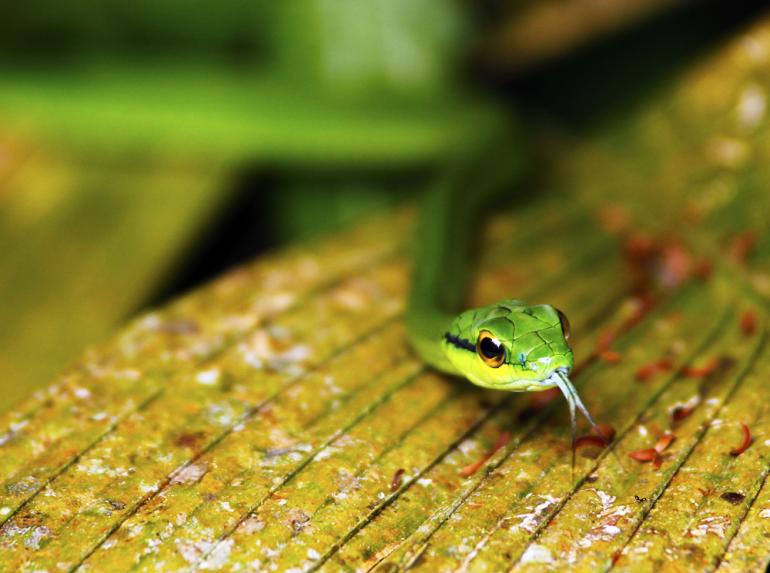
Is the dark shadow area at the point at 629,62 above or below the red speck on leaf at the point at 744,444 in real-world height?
above

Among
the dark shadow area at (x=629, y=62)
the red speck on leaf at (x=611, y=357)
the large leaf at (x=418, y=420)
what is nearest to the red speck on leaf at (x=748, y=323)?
the large leaf at (x=418, y=420)

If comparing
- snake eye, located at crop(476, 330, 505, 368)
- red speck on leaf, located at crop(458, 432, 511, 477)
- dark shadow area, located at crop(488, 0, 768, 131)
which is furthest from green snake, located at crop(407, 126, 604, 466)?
dark shadow area, located at crop(488, 0, 768, 131)

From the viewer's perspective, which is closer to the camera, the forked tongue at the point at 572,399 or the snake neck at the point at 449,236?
the forked tongue at the point at 572,399

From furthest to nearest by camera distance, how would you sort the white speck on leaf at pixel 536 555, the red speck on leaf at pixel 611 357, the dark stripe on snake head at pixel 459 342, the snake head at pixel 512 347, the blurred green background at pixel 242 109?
1. the blurred green background at pixel 242 109
2. the red speck on leaf at pixel 611 357
3. the dark stripe on snake head at pixel 459 342
4. the snake head at pixel 512 347
5. the white speck on leaf at pixel 536 555

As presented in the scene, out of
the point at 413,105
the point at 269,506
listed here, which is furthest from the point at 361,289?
A: the point at 413,105

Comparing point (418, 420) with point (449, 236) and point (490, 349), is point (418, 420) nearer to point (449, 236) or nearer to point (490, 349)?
point (490, 349)

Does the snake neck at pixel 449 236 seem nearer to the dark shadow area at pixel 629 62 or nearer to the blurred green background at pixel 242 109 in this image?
the blurred green background at pixel 242 109
